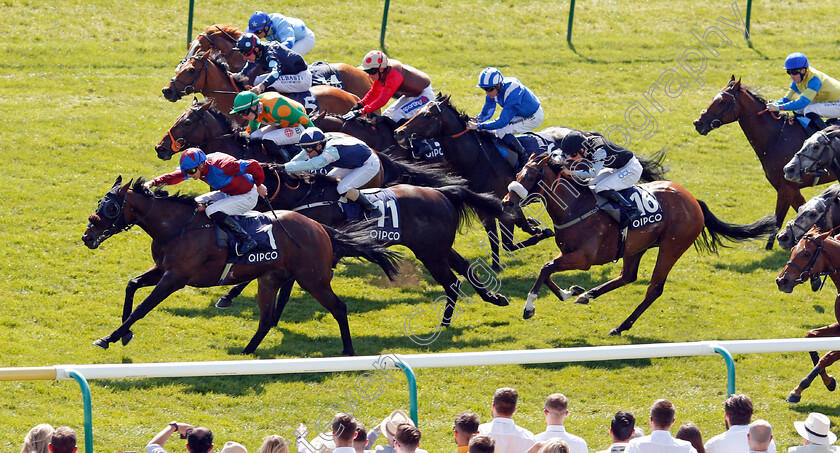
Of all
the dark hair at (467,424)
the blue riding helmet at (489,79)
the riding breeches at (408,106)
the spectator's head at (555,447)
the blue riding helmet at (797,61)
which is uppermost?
Result: the blue riding helmet at (797,61)

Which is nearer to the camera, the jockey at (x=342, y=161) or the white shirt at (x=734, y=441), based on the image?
the white shirt at (x=734, y=441)

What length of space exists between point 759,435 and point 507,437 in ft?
4.05

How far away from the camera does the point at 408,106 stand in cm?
1287

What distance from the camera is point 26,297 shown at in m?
10.6

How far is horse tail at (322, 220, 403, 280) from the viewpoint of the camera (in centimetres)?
973

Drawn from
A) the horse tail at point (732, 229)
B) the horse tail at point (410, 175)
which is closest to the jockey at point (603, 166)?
the horse tail at point (732, 229)

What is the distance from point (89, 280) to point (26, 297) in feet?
2.45

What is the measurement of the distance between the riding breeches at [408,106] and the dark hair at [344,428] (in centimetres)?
790

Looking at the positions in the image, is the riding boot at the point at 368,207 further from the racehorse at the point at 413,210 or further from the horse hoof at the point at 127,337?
the horse hoof at the point at 127,337

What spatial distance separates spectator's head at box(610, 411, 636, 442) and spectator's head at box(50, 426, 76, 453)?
8.60 feet

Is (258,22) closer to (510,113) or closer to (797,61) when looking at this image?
(510,113)

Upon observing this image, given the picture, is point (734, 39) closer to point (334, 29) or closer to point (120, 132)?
point (334, 29)

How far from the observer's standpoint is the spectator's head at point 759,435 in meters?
5.26

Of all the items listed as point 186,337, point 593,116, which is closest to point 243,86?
point 186,337
